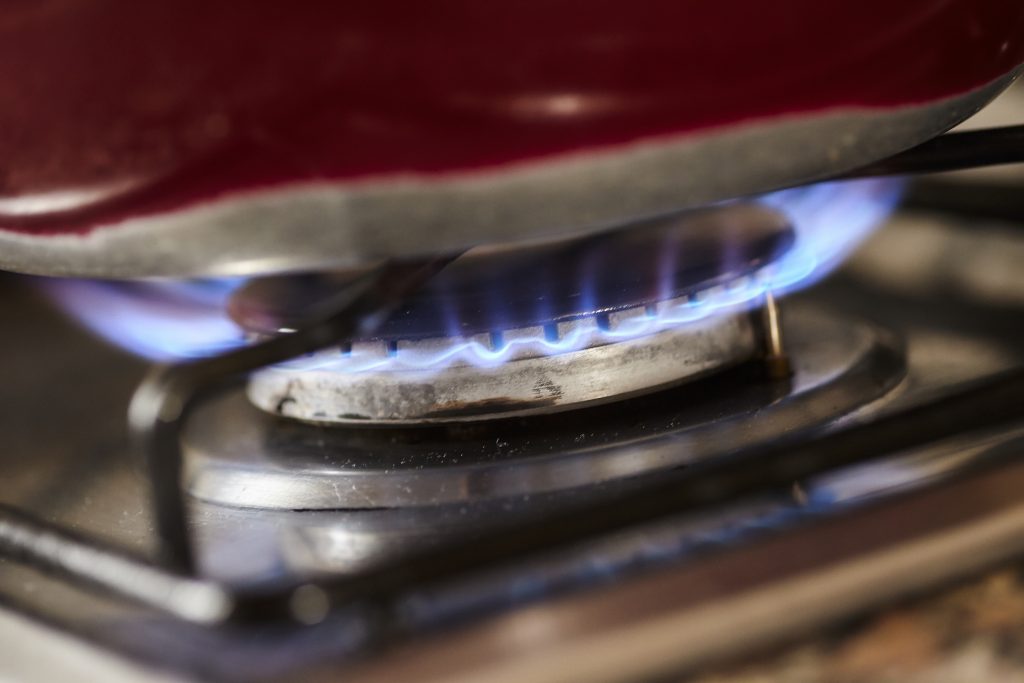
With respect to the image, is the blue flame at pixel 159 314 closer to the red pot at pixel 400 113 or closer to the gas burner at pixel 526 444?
the gas burner at pixel 526 444

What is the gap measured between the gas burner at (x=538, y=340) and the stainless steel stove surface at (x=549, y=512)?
1 centimetres

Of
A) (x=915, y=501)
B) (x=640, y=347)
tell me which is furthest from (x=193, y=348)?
(x=915, y=501)

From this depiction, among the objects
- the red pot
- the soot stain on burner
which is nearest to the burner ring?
the soot stain on burner

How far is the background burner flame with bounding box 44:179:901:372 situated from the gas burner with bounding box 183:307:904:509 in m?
0.03

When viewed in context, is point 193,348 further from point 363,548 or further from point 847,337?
point 847,337

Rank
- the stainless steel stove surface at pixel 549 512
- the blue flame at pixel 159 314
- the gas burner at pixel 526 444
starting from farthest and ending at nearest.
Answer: the blue flame at pixel 159 314, the gas burner at pixel 526 444, the stainless steel stove surface at pixel 549 512

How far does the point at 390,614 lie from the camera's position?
0.88ft

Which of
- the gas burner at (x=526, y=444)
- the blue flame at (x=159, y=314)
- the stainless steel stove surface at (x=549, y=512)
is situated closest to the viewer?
the stainless steel stove surface at (x=549, y=512)

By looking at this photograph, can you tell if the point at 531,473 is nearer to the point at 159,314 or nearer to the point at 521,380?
the point at 521,380

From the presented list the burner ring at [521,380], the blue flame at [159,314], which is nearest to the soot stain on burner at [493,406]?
the burner ring at [521,380]

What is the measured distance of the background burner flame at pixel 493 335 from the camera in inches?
15.7

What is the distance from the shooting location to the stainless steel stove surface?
0.27 metres

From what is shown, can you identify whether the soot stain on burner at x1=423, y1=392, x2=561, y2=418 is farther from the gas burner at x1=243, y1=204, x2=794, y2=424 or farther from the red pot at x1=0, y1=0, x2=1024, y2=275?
the red pot at x1=0, y1=0, x2=1024, y2=275

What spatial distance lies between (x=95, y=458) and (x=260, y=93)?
275mm
